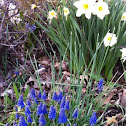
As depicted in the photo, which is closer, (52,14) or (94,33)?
(94,33)

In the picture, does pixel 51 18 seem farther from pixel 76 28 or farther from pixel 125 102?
pixel 125 102

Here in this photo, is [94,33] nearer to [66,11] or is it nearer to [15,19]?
[66,11]

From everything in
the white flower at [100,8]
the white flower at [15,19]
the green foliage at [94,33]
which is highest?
the white flower at [15,19]

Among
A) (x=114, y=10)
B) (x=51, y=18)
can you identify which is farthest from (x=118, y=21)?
(x=51, y=18)

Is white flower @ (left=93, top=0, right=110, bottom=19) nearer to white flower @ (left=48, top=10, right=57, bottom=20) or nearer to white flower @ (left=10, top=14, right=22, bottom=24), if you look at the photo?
white flower @ (left=48, top=10, right=57, bottom=20)

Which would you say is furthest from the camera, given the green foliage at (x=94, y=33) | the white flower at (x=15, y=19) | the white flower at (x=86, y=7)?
the white flower at (x=15, y=19)

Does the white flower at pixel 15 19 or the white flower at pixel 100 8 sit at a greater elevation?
the white flower at pixel 15 19

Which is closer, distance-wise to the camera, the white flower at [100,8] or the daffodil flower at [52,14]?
the white flower at [100,8]

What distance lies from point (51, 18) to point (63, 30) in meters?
0.20

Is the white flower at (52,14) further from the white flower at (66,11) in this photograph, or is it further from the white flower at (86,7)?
the white flower at (86,7)

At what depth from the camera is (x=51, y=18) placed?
99.0 inches

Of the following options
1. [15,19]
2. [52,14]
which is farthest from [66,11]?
[15,19]

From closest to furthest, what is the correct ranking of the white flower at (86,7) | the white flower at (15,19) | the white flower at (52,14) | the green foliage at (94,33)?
the white flower at (86,7) < the green foliage at (94,33) < the white flower at (52,14) < the white flower at (15,19)

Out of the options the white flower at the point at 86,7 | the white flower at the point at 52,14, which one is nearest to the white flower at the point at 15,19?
the white flower at the point at 52,14
